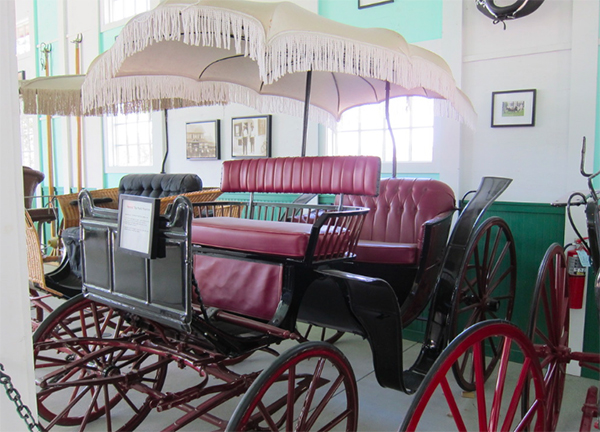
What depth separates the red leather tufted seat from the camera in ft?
10.3

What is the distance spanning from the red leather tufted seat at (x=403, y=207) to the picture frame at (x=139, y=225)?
1.60 m

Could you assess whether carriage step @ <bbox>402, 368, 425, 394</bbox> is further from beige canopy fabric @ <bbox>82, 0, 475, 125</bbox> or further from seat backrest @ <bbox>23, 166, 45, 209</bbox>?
seat backrest @ <bbox>23, 166, 45, 209</bbox>

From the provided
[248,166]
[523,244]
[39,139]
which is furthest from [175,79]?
[39,139]

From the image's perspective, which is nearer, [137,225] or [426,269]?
[137,225]

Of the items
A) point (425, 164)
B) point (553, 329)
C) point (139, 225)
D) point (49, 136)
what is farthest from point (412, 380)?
point (49, 136)

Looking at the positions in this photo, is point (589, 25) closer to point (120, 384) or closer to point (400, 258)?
point (400, 258)

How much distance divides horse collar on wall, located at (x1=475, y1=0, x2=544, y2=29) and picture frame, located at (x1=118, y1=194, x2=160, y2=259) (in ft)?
8.96

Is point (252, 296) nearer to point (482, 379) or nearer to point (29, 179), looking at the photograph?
point (482, 379)

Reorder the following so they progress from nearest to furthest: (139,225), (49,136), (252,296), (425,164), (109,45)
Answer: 1. (139,225)
2. (252,296)
3. (425,164)
4. (109,45)
5. (49,136)

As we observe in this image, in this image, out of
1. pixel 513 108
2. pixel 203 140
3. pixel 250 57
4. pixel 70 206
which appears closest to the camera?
pixel 250 57

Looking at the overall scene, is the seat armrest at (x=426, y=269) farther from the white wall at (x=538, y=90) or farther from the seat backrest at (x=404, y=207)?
the white wall at (x=538, y=90)

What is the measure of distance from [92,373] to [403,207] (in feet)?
6.98

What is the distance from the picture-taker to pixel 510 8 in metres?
3.17

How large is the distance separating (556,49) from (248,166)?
7.27 feet
